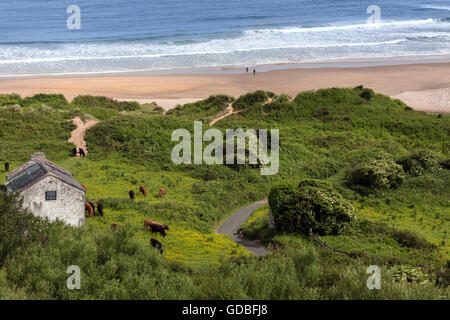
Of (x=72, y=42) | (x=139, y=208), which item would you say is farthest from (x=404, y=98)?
(x=72, y=42)

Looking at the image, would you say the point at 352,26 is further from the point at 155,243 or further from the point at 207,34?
the point at 155,243

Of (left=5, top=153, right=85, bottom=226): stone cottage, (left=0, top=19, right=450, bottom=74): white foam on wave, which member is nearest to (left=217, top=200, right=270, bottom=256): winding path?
(left=5, top=153, right=85, bottom=226): stone cottage

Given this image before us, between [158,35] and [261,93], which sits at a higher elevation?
[158,35]

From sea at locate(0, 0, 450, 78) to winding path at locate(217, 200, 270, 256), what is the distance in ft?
174

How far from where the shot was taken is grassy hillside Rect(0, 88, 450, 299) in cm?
1972

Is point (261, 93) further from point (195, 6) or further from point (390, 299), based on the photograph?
point (195, 6)

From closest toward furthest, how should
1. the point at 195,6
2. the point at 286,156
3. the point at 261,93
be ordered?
the point at 286,156 → the point at 261,93 → the point at 195,6

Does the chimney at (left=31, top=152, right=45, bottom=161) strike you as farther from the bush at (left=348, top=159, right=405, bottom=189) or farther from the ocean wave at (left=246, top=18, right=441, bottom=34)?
the ocean wave at (left=246, top=18, right=441, bottom=34)

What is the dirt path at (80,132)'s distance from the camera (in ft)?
161

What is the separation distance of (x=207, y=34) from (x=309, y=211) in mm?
87301

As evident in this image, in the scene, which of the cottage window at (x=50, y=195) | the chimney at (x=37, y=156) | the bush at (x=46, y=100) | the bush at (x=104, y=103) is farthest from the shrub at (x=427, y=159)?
the bush at (x=46, y=100)

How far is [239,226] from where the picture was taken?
36.1 meters

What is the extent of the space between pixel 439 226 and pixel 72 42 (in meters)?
89.7

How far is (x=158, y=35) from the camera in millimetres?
111812
